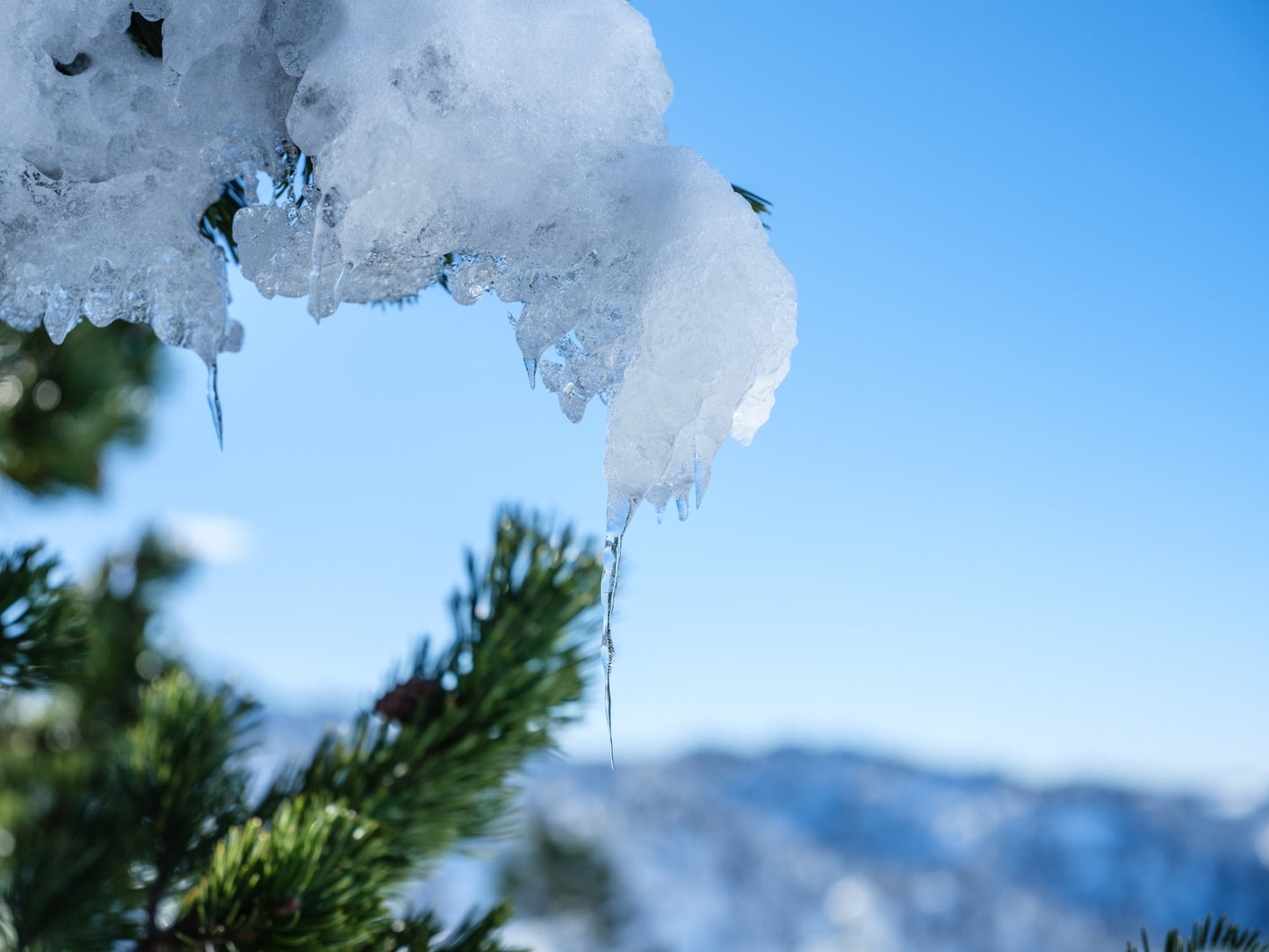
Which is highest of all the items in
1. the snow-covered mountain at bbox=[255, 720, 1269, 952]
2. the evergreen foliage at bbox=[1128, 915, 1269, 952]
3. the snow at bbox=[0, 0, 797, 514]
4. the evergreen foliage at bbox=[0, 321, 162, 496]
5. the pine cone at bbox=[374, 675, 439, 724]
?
the snow-covered mountain at bbox=[255, 720, 1269, 952]

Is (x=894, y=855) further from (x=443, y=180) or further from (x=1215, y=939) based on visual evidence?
(x=443, y=180)

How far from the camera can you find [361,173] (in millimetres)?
404

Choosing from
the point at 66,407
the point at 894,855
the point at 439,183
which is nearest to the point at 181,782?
the point at 439,183

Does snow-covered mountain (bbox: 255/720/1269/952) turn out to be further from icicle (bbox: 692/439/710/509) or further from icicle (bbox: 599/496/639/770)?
icicle (bbox: 692/439/710/509)

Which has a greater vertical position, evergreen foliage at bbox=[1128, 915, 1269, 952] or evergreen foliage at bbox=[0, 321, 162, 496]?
evergreen foliage at bbox=[0, 321, 162, 496]

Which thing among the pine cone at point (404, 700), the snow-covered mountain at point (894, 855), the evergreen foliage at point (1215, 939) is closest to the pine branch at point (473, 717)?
the pine cone at point (404, 700)

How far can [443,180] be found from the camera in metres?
0.41

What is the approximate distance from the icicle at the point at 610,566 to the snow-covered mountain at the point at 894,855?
123 ft

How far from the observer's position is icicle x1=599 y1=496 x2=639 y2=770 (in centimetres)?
46

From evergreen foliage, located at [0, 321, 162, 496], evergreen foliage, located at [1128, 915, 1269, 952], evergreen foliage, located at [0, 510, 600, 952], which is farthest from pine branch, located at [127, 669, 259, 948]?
evergreen foliage, located at [0, 321, 162, 496]

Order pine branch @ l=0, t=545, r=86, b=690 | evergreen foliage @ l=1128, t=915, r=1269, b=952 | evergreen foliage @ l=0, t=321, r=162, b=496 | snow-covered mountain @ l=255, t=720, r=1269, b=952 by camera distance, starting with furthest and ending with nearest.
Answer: snow-covered mountain @ l=255, t=720, r=1269, b=952
evergreen foliage @ l=0, t=321, r=162, b=496
pine branch @ l=0, t=545, r=86, b=690
evergreen foliage @ l=1128, t=915, r=1269, b=952

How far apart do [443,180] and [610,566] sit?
0.77ft

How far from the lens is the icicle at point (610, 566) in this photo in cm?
46

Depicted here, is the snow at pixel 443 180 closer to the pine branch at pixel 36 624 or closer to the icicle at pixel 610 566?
the icicle at pixel 610 566
